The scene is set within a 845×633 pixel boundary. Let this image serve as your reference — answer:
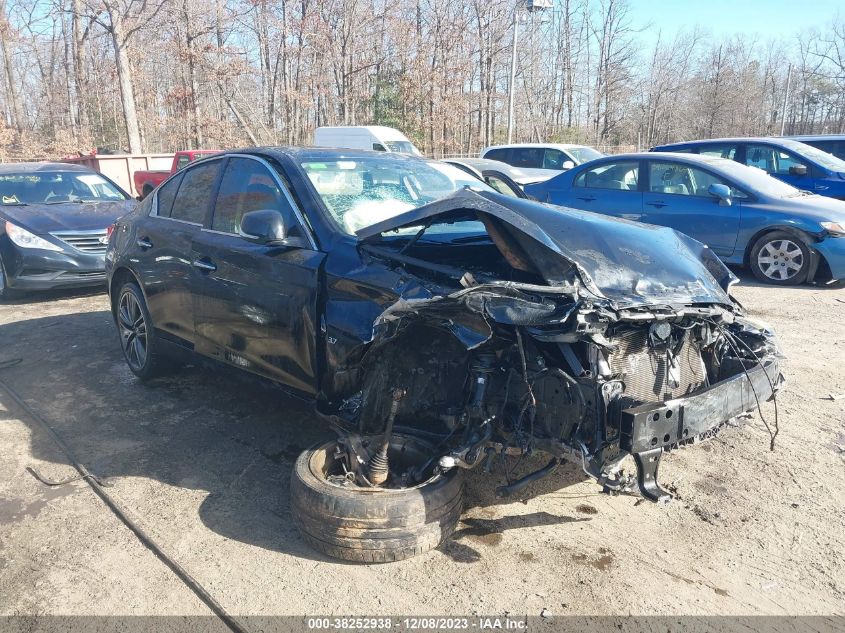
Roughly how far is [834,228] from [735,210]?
115cm

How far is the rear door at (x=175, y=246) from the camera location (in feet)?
15.1

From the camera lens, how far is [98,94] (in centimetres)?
3800

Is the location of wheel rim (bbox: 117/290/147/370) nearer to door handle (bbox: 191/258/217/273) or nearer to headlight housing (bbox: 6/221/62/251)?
door handle (bbox: 191/258/217/273)

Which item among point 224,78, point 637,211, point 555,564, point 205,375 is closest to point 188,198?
point 205,375

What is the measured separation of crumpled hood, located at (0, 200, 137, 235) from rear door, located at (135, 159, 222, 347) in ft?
12.6

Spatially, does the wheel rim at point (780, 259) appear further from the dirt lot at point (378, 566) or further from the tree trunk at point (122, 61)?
the tree trunk at point (122, 61)

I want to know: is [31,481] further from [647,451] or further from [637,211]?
[637,211]

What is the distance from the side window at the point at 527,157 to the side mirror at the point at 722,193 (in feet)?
24.8

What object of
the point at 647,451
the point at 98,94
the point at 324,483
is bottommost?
the point at 324,483

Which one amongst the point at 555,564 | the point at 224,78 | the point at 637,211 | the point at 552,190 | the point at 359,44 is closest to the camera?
the point at 555,564

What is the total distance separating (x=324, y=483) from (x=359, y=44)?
110ft

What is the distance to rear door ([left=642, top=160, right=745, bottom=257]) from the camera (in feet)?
29.3

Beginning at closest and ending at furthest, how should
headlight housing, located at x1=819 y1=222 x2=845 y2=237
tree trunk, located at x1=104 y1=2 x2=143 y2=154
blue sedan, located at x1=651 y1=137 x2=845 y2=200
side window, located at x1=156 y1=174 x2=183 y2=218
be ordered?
side window, located at x1=156 y1=174 x2=183 y2=218, headlight housing, located at x1=819 y1=222 x2=845 y2=237, blue sedan, located at x1=651 y1=137 x2=845 y2=200, tree trunk, located at x1=104 y1=2 x2=143 y2=154

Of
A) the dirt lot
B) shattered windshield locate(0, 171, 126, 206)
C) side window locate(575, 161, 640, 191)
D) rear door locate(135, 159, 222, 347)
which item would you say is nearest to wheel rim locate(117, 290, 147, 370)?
rear door locate(135, 159, 222, 347)
